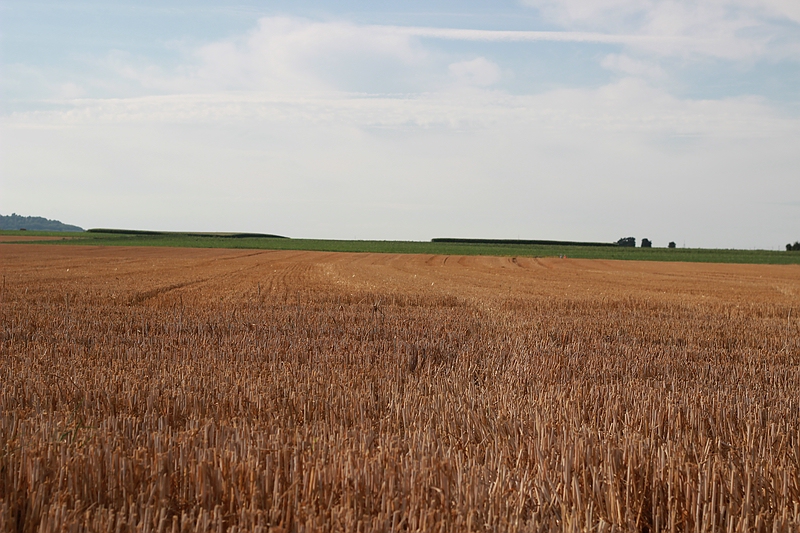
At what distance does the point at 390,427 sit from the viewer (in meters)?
5.98

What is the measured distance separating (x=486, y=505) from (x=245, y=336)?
764 centimetres

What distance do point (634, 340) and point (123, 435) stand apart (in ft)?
29.9

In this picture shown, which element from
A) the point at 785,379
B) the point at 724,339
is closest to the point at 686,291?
the point at 724,339

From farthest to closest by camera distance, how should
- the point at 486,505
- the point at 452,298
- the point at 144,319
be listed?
the point at 452,298 < the point at 144,319 < the point at 486,505

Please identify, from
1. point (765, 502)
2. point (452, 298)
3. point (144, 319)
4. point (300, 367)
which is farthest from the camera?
point (452, 298)

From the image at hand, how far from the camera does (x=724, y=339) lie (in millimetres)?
12617

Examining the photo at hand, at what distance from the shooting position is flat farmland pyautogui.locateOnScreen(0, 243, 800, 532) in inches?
161

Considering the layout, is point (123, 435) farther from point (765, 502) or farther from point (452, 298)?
point (452, 298)

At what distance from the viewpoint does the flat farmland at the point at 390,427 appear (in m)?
4.09

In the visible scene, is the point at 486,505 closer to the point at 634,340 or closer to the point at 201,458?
the point at 201,458

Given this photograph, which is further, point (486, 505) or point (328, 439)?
point (328, 439)

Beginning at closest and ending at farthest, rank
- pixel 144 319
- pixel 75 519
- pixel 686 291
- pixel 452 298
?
pixel 75 519 → pixel 144 319 → pixel 452 298 → pixel 686 291

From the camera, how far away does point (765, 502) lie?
14.5 feet

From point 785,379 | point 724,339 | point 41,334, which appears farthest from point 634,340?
point 41,334
